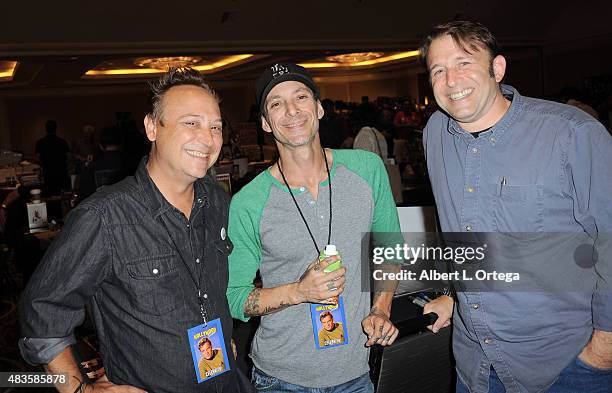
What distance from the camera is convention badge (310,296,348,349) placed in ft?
5.50

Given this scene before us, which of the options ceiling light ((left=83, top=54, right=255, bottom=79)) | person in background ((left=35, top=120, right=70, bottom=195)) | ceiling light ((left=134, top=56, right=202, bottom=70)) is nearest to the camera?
person in background ((left=35, top=120, right=70, bottom=195))

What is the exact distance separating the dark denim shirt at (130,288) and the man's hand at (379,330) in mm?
494

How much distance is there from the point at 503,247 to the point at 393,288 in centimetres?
48

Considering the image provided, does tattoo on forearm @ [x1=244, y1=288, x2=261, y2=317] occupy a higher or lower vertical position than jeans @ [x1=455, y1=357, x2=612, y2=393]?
higher

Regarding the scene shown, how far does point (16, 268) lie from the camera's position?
280 inches

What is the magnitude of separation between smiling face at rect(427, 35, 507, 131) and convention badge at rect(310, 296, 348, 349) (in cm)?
74

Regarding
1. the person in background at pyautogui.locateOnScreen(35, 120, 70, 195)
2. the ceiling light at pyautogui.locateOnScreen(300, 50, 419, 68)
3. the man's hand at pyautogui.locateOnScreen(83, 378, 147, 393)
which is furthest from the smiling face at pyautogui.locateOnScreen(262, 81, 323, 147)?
the ceiling light at pyautogui.locateOnScreen(300, 50, 419, 68)

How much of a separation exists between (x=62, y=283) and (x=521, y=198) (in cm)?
136

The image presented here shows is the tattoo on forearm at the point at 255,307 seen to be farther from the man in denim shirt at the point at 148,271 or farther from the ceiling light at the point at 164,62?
the ceiling light at the point at 164,62

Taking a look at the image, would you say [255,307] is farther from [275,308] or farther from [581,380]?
[581,380]

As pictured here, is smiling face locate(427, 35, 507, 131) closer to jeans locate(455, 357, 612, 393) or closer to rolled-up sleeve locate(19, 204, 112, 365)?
jeans locate(455, 357, 612, 393)

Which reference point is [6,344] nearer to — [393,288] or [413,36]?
[393,288]

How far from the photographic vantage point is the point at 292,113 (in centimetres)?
176

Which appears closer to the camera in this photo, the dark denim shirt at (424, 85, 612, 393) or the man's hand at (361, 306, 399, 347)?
the dark denim shirt at (424, 85, 612, 393)
